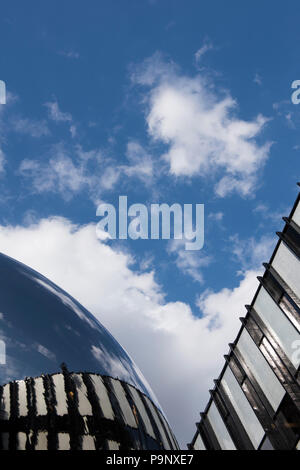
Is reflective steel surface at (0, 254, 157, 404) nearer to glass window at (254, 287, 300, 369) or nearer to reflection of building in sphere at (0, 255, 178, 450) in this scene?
reflection of building in sphere at (0, 255, 178, 450)

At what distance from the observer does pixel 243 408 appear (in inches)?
493

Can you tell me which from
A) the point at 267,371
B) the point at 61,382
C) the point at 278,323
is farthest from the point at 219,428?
the point at 61,382

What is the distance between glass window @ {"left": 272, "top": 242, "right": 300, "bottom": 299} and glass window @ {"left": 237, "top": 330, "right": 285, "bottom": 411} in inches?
129

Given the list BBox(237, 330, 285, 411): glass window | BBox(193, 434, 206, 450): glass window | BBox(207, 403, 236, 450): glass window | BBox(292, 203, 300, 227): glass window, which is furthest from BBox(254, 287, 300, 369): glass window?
BBox(193, 434, 206, 450): glass window

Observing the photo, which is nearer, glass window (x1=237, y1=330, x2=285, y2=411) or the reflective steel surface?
the reflective steel surface

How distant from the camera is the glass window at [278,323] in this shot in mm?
10734

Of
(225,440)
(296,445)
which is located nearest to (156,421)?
(296,445)

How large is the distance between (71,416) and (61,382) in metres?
0.29

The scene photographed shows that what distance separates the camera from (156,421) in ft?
9.27

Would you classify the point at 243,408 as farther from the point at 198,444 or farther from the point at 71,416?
the point at 71,416

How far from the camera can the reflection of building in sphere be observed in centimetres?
198

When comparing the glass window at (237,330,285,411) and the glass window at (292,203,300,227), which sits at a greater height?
the glass window at (292,203,300,227)

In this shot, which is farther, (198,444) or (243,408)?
(198,444)
